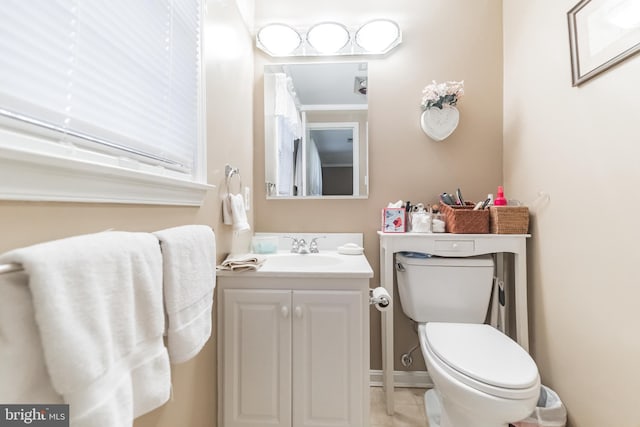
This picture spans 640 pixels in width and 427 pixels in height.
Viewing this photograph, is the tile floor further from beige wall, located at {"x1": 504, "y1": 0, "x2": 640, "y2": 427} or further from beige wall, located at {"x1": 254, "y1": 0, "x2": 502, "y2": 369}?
beige wall, located at {"x1": 504, "y1": 0, "x2": 640, "y2": 427}

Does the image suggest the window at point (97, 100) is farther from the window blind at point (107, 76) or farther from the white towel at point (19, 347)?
the white towel at point (19, 347)

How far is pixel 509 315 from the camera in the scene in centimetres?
157

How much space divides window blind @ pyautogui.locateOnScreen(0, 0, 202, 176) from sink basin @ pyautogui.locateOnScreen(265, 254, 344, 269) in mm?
672

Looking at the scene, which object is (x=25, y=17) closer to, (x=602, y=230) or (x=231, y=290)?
(x=231, y=290)

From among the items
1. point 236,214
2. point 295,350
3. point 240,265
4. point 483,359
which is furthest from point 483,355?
point 236,214

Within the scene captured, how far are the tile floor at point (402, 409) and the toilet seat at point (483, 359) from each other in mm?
489

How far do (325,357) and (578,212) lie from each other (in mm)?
1193

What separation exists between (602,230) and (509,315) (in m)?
0.76

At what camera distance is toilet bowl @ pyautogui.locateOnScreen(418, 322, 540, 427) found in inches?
36.9

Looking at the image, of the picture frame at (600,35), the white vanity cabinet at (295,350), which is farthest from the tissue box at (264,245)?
the picture frame at (600,35)

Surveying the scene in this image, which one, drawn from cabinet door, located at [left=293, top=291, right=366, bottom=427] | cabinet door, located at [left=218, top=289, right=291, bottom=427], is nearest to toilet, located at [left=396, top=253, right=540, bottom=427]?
cabinet door, located at [left=293, top=291, right=366, bottom=427]

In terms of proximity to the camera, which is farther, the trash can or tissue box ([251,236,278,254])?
tissue box ([251,236,278,254])

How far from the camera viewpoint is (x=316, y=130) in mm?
1729

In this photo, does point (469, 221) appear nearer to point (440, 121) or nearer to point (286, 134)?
point (440, 121)
